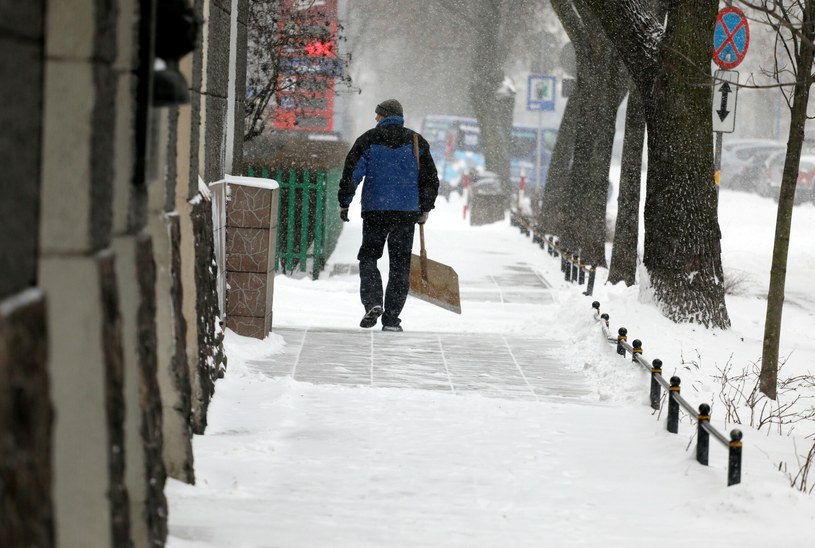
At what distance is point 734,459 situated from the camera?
5.80 metres

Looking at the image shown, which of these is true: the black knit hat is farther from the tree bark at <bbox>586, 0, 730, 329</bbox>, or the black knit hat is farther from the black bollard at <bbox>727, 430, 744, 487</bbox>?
the black bollard at <bbox>727, 430, 744, 487</bbox>

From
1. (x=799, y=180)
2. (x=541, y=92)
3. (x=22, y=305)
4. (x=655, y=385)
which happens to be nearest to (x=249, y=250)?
(x=655, y=385)

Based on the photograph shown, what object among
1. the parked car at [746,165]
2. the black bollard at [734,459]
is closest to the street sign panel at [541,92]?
the parked car at [746,165]

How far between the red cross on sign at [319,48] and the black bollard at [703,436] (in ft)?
39.4

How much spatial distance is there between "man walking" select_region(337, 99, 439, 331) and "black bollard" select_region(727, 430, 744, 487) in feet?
15.1

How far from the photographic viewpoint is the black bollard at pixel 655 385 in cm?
757

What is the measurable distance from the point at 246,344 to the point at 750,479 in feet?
14.0

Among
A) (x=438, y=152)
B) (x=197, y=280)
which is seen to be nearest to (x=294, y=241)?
(x=197, y=280)

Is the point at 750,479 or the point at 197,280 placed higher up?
the point at 197,280

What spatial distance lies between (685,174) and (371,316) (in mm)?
3129

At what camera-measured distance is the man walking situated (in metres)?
10.1

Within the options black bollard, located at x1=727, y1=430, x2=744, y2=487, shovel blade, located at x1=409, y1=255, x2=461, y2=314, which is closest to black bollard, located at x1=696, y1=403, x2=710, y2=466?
black bollard, located at x1=727, y1=430, x2=744, y2=487

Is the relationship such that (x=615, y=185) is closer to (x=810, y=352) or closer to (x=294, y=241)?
(x=294, y=241)

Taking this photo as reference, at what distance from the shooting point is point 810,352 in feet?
40.5
